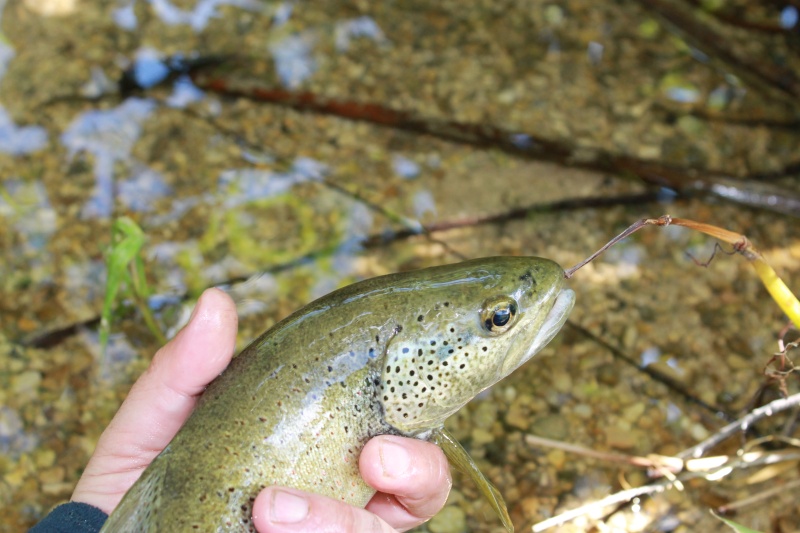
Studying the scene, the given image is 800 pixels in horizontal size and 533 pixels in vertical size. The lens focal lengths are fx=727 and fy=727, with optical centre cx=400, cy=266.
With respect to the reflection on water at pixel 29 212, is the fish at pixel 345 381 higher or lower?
higher

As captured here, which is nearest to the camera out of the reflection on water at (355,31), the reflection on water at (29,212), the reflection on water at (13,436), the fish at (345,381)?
the fish at (345,381)

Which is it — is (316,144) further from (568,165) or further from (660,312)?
(660,312)

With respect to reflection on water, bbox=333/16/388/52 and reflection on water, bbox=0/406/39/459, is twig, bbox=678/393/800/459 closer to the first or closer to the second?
reflection on water, bbox=0/406/39/459

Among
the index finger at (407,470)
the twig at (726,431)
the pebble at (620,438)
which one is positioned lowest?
the pebble at (620,438)

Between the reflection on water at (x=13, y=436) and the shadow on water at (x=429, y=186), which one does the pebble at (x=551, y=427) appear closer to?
the shadow on water at (x=429, y=186)

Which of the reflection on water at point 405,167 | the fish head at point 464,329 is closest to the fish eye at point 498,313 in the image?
the fish head at point 464,329

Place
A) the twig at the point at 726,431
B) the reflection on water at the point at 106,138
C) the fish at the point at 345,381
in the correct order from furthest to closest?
1. the reflection on water at the point at 106,138
2. the twig at the point at 726,431
3. the fish at the point at 345,381

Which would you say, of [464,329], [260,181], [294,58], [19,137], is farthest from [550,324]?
[19,137]

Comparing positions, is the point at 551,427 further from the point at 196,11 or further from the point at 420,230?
the point at 196,11

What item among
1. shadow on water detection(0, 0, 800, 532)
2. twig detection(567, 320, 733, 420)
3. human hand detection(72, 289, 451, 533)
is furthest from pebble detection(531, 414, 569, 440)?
human hand detection(72, 289, 451, 533)
